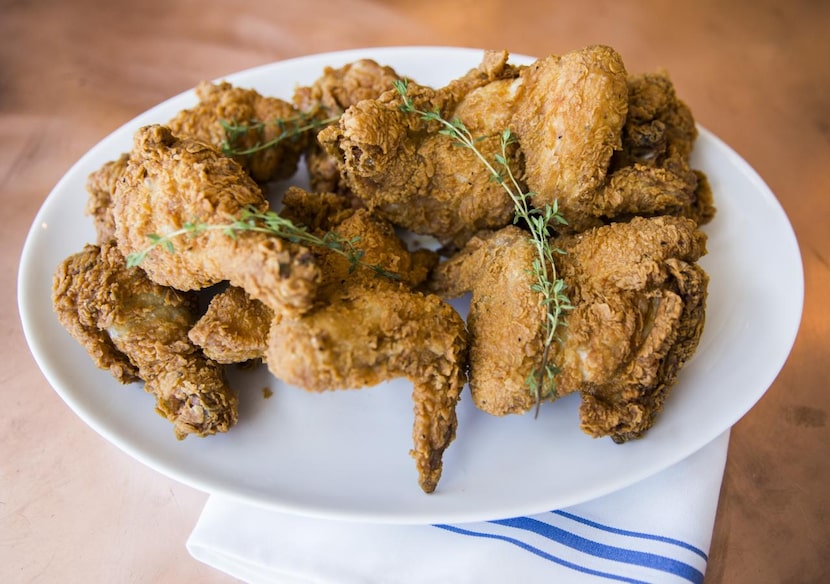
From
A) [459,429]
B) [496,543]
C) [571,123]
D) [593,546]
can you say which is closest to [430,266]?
[459,429]

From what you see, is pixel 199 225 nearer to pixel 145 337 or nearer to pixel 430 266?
pixel 145 337

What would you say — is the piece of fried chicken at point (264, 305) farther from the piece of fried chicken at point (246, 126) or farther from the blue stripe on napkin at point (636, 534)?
the blue stripe on napkin at point (636, 534)

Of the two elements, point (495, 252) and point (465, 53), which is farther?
point (465, 53)

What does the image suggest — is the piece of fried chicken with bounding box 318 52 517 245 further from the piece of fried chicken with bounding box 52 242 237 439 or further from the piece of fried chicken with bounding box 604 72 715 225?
the piece of fried chicken with bounding box 52 242 237 439

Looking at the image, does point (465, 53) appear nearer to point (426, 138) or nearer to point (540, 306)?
point (426, 138)

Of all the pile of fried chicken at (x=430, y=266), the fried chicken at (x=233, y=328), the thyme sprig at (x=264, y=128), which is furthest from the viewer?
the thyme sprig at (x=264, y=128)

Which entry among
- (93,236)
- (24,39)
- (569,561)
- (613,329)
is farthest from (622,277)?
(24,39)

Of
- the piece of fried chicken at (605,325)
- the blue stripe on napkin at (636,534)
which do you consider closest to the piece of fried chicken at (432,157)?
the piece of fried chicken at (605,325)
